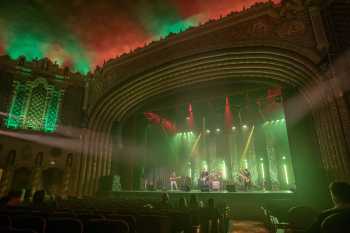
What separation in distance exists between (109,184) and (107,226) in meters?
13.3

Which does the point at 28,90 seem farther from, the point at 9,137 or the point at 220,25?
the point at 220,25

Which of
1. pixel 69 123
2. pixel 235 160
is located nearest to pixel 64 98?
pixel 69 123

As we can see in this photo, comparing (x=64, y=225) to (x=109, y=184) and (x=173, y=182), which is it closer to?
(x=109, y=184)

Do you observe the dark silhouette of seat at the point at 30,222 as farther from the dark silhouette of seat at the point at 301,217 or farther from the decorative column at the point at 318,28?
the decorative column at the point at 318,28

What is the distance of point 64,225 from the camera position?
93.0 inches

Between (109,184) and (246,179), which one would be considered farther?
(246,179)

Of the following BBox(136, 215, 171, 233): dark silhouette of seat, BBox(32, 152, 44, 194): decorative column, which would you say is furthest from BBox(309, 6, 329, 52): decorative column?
BBox(32, 152, 44, 194): decorative column

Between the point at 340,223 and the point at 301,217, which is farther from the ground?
the point at 340,223

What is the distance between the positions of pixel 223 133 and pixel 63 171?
14.5 metres

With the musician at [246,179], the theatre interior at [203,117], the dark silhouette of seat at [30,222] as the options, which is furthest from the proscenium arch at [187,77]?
the dark silhouette of seat at [30,222]

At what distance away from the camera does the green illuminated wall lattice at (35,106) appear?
15.4 metres

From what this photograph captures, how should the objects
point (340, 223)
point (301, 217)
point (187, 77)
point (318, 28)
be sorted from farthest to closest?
point (187, 77) < point (318, 28) < point (301, 217) < point (340, 223)

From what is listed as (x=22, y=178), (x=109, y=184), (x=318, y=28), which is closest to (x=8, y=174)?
(x=22, y=178)

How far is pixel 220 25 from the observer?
1327 centimetres
